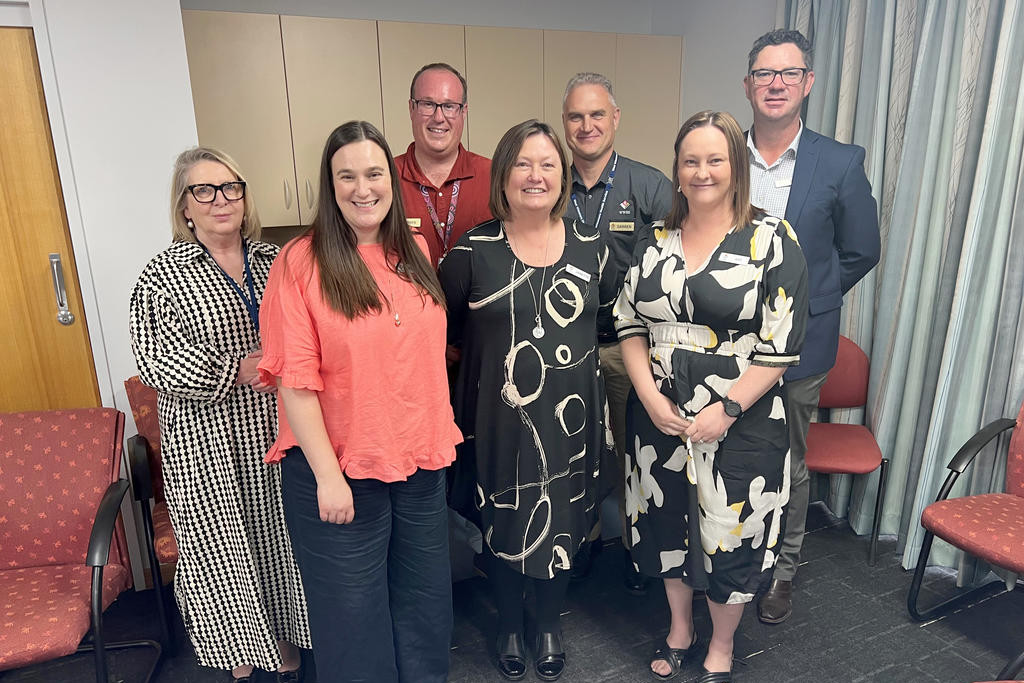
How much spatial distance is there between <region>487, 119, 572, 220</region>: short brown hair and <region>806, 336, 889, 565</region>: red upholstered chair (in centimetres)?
145

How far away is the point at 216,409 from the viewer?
1.87 m

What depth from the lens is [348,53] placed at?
306 cm

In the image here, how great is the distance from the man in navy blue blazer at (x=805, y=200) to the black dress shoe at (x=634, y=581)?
1.34 ft

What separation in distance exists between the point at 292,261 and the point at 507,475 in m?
0.84

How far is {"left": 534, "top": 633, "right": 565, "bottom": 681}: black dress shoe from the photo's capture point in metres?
2.14

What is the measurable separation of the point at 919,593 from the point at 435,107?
242 cm

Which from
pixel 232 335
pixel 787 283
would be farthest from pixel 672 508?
pixel 232 335

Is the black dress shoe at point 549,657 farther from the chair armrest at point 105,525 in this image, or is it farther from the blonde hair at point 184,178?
the blonde hair at point 184,178

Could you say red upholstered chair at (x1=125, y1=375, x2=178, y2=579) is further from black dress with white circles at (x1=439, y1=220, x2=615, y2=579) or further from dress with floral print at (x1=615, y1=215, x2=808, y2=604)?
dress with floral print at (x1=615, y1=215, x2=808, y2=604)

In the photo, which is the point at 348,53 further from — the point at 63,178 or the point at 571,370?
the point at 571,370

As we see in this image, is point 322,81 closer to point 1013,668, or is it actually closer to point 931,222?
point 931,222

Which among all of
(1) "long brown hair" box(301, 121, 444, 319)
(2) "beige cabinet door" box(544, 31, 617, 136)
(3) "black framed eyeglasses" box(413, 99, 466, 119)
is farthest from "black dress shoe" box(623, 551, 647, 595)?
(2) "beige cabinet door" box(544, 31, 617, 136)

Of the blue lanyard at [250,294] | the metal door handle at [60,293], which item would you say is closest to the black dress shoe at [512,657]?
the blue lanyard at [250,294]

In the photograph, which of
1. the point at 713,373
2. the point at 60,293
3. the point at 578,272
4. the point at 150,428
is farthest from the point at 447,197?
the point at 60,293
